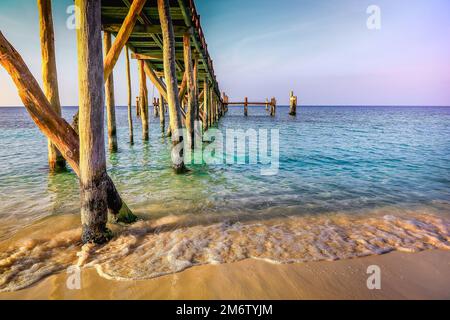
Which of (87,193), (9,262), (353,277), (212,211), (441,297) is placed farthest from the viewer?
(212,211)

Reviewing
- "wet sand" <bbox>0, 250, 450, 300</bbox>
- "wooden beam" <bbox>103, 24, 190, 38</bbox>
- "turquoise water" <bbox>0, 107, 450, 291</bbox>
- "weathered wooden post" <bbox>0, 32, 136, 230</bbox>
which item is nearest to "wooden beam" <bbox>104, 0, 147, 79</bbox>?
"weathered wooden post" <bbox>0, 32, 136, 230</bbox>

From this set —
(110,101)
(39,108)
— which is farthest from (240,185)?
(110,101)

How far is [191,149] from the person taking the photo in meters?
8.77

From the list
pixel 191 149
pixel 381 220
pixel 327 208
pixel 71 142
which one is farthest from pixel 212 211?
pixel 191 149

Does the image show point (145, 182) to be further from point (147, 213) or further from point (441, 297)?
point (441, 297)

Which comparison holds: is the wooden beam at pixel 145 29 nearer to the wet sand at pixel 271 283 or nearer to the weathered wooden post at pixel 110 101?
the weathered wooden post at pixel 110 101

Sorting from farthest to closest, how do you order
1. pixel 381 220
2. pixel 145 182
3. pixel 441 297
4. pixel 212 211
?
1. pixel 145 182
2. pixel 212 211
3. pixel 381 220
4. pixel 441 297

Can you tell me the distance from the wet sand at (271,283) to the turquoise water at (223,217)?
14 cm

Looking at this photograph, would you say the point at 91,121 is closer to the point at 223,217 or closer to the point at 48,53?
the point at 223,217

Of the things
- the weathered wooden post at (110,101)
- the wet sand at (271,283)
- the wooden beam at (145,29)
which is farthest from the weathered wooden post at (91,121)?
the weathered wooden post at (110,101)

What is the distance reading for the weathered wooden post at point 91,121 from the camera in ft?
8.38

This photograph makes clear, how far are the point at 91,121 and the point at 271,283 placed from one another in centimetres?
229

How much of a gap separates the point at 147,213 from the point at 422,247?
3.48 m

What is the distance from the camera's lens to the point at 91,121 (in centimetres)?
266
